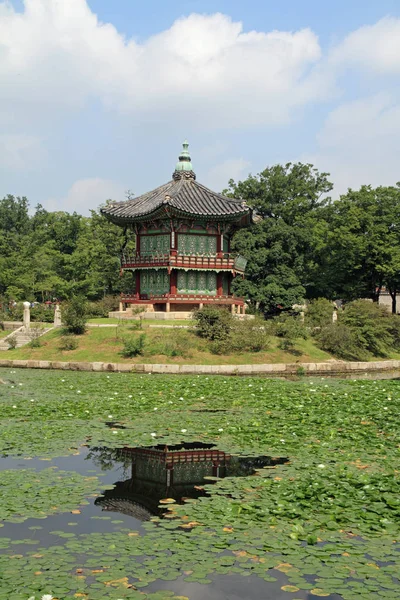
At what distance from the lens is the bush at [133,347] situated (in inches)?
1332

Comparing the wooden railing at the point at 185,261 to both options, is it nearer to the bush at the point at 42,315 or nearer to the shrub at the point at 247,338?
the bush at the point at 42,315

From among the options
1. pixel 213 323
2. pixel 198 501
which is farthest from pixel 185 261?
pixel 198 501

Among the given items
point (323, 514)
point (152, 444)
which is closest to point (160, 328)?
point (152, 444)

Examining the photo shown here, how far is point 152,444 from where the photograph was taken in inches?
553

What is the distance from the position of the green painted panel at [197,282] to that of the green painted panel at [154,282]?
39.8 inches

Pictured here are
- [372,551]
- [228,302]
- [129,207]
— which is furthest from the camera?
[129,207]

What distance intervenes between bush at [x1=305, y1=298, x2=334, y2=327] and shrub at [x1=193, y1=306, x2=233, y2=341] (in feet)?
20.5

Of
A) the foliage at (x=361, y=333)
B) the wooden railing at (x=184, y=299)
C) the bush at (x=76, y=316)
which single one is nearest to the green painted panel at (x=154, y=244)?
the wooden railing at (x=184, y=299)

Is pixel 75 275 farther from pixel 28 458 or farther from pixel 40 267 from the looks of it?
pixel 28 458

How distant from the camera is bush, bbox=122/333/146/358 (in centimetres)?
3384

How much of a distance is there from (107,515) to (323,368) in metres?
26.8

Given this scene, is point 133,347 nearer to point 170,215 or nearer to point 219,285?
point 170,215

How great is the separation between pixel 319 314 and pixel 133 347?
13.7 m

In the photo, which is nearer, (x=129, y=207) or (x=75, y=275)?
(x=129, y=207)
